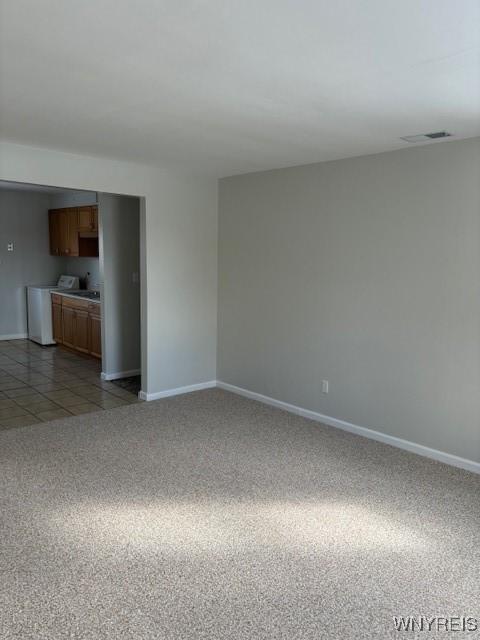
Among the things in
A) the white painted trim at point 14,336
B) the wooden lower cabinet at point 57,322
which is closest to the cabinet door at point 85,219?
the wooden lower cabinet at point 57,322

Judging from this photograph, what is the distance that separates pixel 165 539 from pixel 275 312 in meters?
2.76

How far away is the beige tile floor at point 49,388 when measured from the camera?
5.02m

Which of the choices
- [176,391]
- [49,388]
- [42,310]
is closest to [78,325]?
[42,310]

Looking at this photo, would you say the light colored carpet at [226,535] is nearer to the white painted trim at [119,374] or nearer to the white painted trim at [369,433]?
the white painted trim at [369,433]

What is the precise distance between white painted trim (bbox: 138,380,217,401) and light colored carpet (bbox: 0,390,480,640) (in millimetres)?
909

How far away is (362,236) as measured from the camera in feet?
14.3

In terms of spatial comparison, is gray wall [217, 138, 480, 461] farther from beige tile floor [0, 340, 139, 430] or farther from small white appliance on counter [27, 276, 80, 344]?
small white appliance on counter [27, 276, 80, 344]

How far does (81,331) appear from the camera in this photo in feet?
24.2

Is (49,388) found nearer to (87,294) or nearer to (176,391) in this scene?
(176,391)

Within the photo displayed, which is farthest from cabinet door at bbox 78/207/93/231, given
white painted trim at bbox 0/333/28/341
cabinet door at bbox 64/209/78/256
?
white painted trim at bbox 0/333/28/341

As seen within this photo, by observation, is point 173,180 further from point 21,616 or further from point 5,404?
point 21,616

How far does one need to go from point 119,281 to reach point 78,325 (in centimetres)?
Result: 164

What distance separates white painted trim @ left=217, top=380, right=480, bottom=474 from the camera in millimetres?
3877

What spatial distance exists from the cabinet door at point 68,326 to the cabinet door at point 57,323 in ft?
0.39
